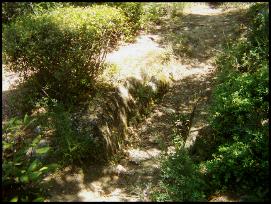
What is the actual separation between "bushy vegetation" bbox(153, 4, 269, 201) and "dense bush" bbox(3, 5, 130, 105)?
2692 millimetres

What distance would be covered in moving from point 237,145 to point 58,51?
12.9 feet

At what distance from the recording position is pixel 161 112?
31.1ft

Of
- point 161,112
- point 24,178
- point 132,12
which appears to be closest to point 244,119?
point 161,112

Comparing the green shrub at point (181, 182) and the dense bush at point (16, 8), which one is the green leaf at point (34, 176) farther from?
the dense bush at point (16, 8)

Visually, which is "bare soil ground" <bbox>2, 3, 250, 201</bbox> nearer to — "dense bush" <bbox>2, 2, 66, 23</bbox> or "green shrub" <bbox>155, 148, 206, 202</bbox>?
"green shrub" <bbox>155, 148, 206, 202</bbox>

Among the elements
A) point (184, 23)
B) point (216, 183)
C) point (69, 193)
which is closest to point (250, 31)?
point (184, 23)

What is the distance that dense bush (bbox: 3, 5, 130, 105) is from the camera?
7634mm

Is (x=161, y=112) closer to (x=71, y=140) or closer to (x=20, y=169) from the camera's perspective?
(x=71, y=140)

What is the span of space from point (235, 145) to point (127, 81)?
340 cm

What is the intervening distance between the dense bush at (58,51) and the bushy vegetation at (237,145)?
269cm

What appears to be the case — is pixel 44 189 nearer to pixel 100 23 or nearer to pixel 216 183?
pixel 216 183

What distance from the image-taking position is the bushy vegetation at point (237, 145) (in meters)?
6.07

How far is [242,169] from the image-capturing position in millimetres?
6172

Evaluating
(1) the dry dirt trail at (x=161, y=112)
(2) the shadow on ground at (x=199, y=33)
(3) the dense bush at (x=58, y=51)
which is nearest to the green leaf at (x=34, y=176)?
(1) the dry dirt trail at (x=161, y=112)
